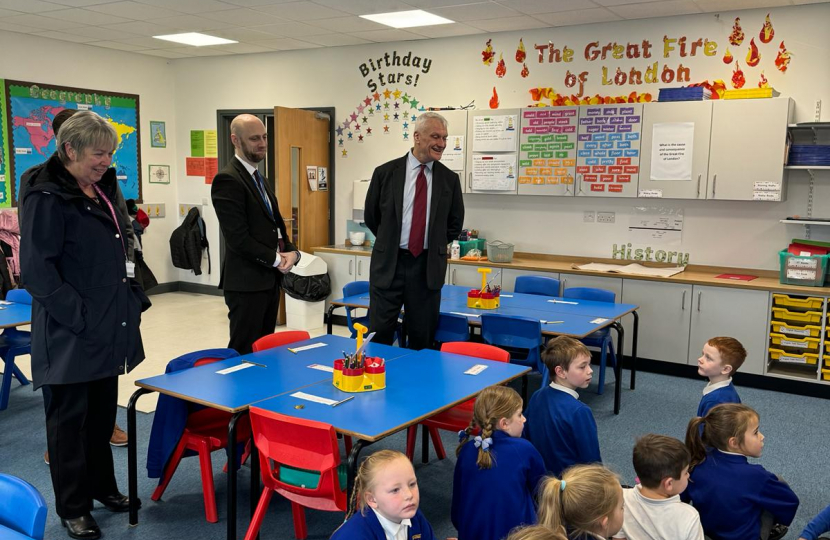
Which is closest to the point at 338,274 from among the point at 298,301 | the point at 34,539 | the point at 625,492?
the point at 298,301

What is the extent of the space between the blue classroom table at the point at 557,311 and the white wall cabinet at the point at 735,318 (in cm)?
58

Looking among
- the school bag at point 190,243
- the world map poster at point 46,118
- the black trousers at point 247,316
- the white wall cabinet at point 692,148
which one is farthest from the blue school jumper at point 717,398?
the school bag at point 190,243

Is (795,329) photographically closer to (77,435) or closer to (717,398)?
→ (717,398)

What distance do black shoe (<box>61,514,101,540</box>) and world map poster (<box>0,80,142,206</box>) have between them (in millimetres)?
4419

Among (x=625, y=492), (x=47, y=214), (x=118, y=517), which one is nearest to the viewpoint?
(x=625, y=492)

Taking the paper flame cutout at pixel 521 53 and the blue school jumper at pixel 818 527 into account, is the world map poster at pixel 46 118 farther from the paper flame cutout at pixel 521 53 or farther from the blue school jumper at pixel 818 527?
the blue school jumper at pixel 818 527

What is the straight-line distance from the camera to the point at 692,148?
18.0 ft

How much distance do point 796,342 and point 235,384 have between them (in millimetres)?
4053

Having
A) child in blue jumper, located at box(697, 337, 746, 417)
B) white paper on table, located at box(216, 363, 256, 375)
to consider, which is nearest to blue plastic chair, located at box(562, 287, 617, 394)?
child in blue jumper, located at box(697, 337, 746, 417)

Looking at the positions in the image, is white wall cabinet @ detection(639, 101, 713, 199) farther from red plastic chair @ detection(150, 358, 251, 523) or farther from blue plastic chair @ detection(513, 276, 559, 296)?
red plastic chair @ detection(150, 358, 251, 523)

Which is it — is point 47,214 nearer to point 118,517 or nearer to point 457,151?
point 118,517

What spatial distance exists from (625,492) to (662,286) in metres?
3.41

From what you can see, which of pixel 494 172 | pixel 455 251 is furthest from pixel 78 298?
pixel 494 172

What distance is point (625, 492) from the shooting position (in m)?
2.37
